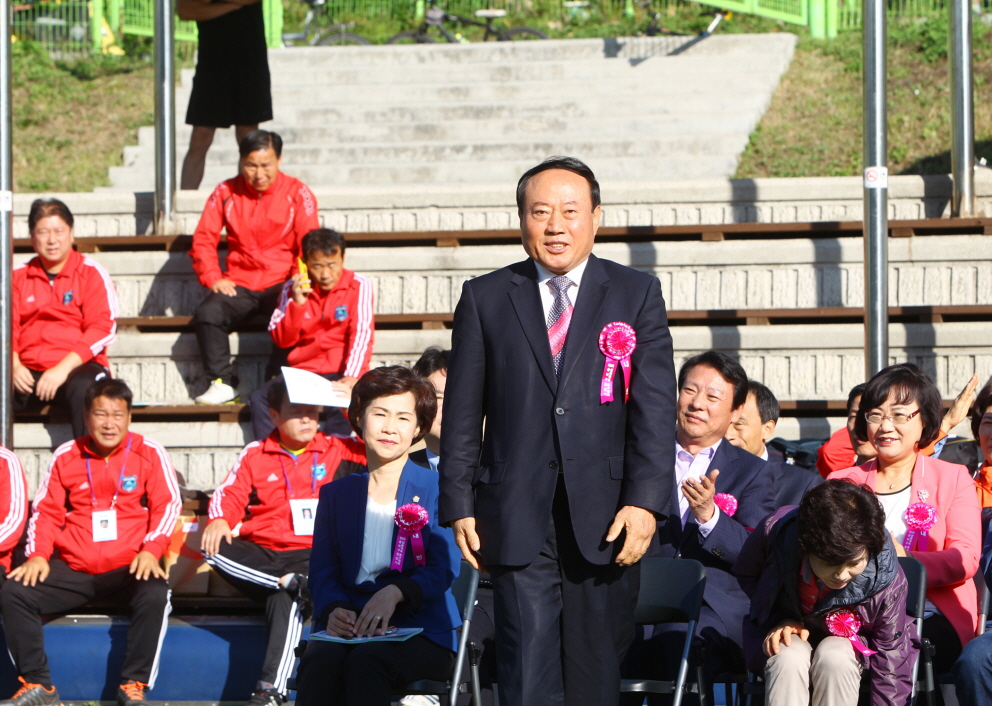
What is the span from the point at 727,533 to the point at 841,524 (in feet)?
2.26

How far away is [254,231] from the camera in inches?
262

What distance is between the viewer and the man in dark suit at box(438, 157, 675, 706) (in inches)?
110

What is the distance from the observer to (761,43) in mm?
11859

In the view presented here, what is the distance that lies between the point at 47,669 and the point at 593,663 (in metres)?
2.77

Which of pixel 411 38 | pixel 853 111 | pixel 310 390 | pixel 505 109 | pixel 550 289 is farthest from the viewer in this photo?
pixel 411 38

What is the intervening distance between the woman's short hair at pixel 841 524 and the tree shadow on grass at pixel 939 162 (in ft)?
22.3

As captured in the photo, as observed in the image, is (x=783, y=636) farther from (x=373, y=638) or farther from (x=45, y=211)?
(x=45, y=211)

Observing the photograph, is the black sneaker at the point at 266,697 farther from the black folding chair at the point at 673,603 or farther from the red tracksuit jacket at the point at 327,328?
the red tracksuit jacket at the point at 327,328

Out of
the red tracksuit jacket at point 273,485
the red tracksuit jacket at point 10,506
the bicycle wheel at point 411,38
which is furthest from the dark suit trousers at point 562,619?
the bicycle wheel at point 411,38

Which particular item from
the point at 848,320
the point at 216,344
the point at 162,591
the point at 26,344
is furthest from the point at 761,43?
the point at 162,591

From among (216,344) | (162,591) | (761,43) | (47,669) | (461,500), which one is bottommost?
(47,669)

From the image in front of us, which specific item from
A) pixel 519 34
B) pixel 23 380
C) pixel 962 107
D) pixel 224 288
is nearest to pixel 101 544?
pixel 23 380

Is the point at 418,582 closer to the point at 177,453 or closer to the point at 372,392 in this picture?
the point at 372,392

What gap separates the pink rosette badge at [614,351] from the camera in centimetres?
286
